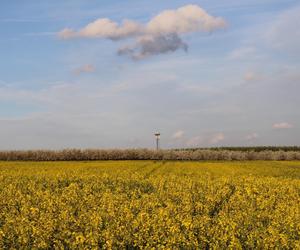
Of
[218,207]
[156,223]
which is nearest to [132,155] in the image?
[218,207]

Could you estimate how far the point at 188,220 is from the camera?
1223 cm

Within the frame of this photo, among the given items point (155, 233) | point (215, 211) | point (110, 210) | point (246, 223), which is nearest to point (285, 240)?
point (246, 223)

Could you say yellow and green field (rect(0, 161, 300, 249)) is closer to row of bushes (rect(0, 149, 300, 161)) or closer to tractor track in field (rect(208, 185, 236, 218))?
tractor track in field (rect(208, 185, 236, 218))

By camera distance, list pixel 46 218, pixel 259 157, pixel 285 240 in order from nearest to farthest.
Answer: pixel 285 240, pixel 46 218, pixel 259 157

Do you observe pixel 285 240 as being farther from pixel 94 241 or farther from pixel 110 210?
pixel 110 210

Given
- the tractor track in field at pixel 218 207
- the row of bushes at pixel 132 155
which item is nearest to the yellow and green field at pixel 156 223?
the tractor track in field at pixel 218 207

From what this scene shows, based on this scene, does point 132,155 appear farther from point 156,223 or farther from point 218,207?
point 156,223

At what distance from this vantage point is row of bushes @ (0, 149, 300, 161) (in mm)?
73250

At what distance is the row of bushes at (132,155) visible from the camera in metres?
73.2

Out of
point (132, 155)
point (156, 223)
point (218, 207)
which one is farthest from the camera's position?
point (132, 155)

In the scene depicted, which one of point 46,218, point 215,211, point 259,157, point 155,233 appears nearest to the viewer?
point 155,233

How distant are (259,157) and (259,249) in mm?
64194

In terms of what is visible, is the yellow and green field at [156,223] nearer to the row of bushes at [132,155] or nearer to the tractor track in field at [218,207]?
the tractor track in field at [218,207]

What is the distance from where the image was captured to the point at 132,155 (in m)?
74.4
